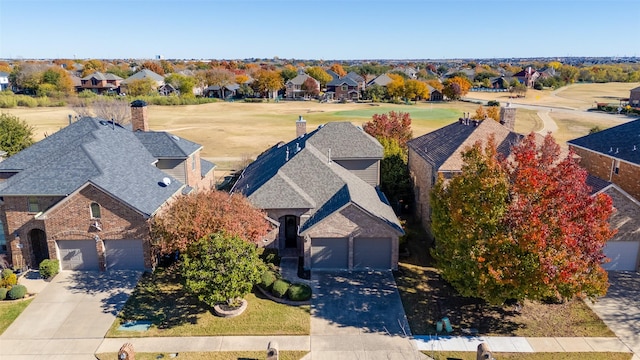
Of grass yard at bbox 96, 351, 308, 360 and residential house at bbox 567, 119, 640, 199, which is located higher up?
residential house at bbox 567, 119, 640, 199

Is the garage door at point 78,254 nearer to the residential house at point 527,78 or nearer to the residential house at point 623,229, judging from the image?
the residential house at point 623,229

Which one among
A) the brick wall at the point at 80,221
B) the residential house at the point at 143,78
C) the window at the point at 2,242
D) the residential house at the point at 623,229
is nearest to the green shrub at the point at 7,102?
the residential house at the point at 143,78

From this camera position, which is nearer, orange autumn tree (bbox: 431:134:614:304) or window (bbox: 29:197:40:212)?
orange autumn tree (bbox: 431:134:614:304)

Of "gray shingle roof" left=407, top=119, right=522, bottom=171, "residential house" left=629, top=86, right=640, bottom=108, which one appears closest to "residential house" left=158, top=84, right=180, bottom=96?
→ "gray shingle roof" left=407, top=119, right=522, bottom=171

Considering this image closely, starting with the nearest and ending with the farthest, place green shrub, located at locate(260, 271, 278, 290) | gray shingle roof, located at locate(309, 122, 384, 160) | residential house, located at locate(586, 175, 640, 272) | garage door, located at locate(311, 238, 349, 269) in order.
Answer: green shrub, located at locate(260, 271, 278, 290) → residential house, located at locate(586, 175, 640, 272) → garage door, located at locate(311, 238, 349, 269) → gray shingle roof, located at locate(309, 122, 384, 160)

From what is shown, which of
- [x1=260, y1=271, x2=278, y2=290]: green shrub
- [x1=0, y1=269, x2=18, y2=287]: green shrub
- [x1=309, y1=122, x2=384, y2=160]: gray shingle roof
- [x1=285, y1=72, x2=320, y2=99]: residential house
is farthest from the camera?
[x1=285, y1=72, x2=320, y2=99]: residential house

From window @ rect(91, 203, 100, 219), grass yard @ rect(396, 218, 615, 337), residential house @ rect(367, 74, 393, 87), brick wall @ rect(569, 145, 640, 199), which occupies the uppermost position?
residential house @ rect(367, 74, 393, 87)

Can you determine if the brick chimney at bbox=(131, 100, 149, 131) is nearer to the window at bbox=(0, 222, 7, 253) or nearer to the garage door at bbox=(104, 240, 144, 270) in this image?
the window at bbox=(0, 222, 7, 253)
